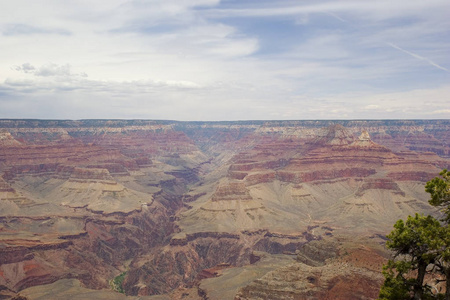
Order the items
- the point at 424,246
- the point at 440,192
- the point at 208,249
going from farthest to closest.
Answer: the point at 208,249
the point at 424,246
the point at 440,192

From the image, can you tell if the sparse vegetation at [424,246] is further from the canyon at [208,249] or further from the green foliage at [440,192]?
the canyon at [208,249]

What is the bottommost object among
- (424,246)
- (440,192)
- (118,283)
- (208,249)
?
(118,283)

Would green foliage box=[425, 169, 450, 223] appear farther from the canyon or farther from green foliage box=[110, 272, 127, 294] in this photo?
green foliage box=[110, 272, 127, 294]

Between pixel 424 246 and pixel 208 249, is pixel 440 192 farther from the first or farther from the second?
pixel 208 249

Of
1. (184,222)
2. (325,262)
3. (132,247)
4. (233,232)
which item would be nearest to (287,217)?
(233,232)

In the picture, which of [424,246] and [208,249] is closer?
[424,246]

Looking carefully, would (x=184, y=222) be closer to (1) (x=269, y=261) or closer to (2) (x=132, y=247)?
(2) (x=132, y=247)

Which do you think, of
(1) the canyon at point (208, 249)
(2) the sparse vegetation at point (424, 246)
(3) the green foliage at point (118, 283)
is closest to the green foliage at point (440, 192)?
(2) the sparse vegetation at point (424, 246)

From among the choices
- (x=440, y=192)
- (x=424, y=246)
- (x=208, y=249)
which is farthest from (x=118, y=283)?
(x=440, y=192)

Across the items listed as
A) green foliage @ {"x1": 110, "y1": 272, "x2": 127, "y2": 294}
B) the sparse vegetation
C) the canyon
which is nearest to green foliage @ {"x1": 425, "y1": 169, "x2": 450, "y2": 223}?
the sparse vegetation
